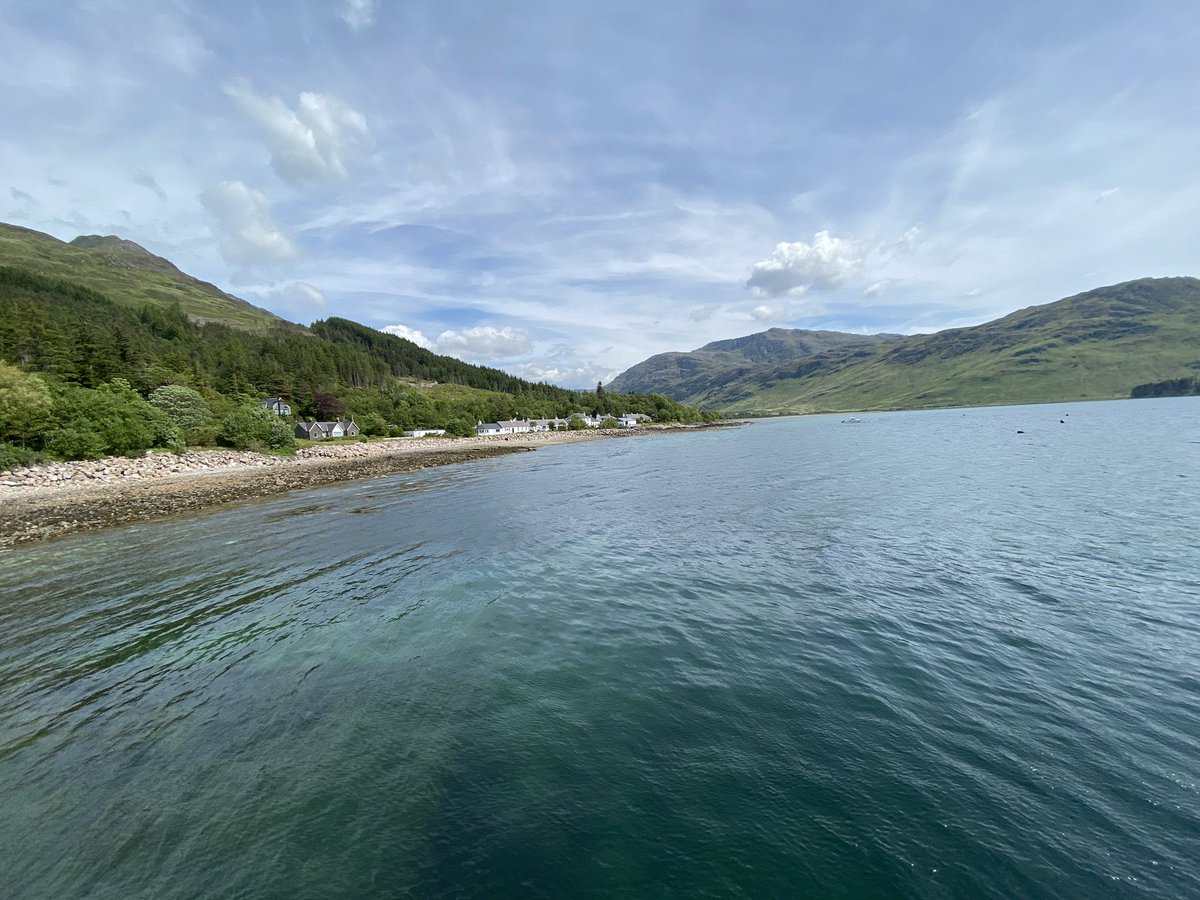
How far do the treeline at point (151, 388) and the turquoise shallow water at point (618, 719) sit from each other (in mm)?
49655

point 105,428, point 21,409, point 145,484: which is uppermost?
point 21,409

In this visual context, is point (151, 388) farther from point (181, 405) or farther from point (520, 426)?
point (520, 426)

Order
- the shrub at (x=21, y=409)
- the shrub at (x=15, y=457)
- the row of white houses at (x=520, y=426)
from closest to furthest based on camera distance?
the shrub at (x=15, y=457), the shrub at (x=21, y=409), the row of white houses at (x=520, y=426)

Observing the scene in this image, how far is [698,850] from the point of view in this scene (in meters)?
6.56

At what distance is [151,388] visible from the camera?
86.4 metres

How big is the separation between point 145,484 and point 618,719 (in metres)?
56.4

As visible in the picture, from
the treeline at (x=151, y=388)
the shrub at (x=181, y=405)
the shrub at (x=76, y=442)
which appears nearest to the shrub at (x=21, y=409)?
the treeline at (x=151, y=388)

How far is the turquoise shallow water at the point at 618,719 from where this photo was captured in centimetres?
642

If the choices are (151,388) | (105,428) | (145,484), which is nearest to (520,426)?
(151,388)

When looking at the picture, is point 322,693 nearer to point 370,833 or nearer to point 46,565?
point 370,833

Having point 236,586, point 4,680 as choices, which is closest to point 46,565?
point 236,586

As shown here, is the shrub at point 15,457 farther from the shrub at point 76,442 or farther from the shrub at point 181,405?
the shrub at point 181,405

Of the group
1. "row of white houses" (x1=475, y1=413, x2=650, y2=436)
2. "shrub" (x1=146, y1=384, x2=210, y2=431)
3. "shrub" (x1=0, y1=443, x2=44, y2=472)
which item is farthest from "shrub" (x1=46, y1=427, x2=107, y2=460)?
"row of white houses" (x1=475, y1=413, x2=650, y2=436)

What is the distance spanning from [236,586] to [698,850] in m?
19.2
